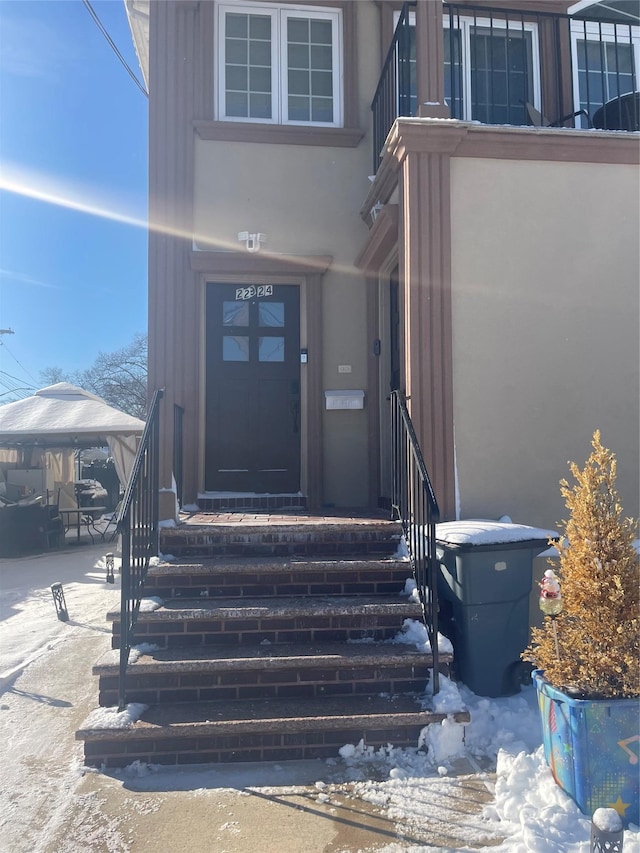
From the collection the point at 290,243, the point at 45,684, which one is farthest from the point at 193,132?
the point at 45,684

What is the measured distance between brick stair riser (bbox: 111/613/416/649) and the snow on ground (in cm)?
52

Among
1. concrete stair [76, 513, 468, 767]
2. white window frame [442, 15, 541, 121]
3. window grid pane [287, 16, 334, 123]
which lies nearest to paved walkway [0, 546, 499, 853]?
concrete stair [76, 513, 468, 767]

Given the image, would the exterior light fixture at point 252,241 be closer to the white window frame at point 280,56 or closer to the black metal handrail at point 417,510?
the white window frame at point 280,56

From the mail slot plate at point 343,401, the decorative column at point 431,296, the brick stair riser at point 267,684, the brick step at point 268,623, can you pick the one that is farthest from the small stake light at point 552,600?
the mail slot plate at point 343,401

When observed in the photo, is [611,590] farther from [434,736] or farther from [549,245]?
[549,245]

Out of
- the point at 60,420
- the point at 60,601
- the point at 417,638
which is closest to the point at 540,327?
the point at 417,638

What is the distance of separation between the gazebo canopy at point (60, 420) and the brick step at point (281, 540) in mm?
5687

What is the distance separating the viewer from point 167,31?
18.2ft

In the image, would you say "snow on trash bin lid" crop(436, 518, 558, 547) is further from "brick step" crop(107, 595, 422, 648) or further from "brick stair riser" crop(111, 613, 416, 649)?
"brick stair riser" crop(111, 613, 416, 649)

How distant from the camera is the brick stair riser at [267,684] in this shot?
314 centimetres

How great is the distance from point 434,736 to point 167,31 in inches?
237

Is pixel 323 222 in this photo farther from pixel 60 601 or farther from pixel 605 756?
pixel 605 756

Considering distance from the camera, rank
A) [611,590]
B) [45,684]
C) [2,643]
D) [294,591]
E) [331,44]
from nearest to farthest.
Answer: [611,590] < [294,591] < [45,684] < [2,643] < [331,44]

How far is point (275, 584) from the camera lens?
3.74 meters
